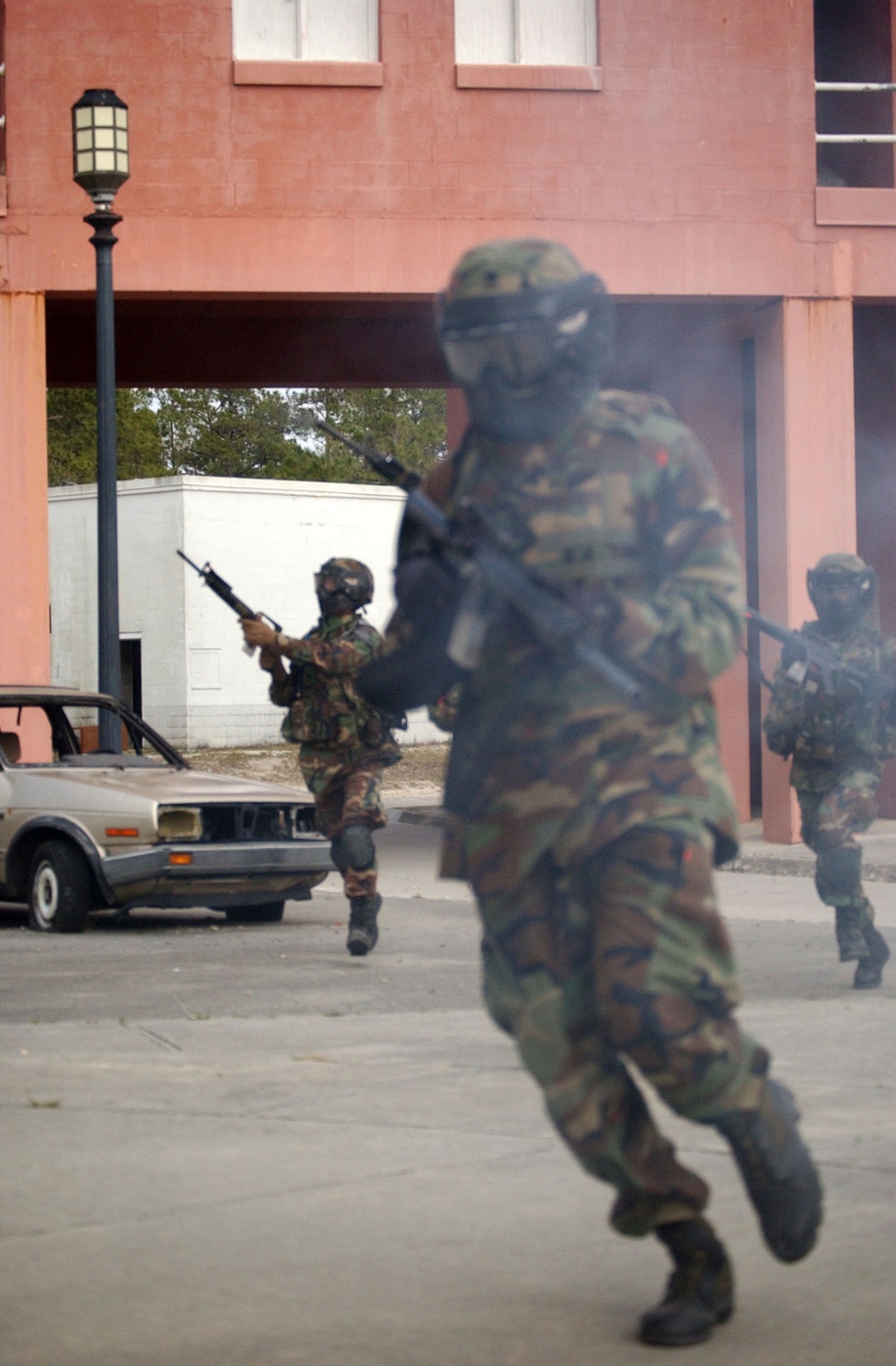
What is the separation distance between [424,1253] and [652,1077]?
1.06 m

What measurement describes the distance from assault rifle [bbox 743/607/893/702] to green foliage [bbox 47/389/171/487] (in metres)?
48.5

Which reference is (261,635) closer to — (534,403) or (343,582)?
(343,582)

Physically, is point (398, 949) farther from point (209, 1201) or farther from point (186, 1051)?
point (209, 1201)

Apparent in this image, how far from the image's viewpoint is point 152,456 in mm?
64062

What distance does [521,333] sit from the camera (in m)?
3.55

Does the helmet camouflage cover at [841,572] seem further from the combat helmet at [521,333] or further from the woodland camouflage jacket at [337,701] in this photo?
the combat helmet at [521,333]

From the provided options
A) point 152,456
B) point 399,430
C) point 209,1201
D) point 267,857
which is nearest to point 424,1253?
point 209,1201

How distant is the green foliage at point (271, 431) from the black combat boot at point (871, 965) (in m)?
56.6

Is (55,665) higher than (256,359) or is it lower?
lower

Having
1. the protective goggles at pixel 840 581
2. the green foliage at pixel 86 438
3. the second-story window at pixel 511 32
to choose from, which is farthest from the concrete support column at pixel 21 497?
the green foliage at pixel 86 438

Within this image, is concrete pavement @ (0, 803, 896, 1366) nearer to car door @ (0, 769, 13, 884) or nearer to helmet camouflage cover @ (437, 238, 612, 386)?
helmet camouflage cover @ (437, 238, 612, 386)

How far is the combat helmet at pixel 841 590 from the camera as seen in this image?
8.61 metres

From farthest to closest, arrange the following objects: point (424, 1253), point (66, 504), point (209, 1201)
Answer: point (66, 504), point (209, 1201), point (424, 1253)

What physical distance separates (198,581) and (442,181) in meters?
21.9
